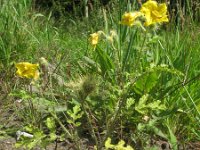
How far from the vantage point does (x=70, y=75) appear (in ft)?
9.19

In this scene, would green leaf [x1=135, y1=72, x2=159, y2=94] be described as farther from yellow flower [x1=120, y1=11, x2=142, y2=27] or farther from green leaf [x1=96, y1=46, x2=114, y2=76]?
yellow flower [x1=120, y1=11, x2=142, y2=27]

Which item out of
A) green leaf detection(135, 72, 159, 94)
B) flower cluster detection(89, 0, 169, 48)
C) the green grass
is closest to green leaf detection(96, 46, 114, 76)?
the green grass

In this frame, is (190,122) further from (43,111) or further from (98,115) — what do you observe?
(43,111)

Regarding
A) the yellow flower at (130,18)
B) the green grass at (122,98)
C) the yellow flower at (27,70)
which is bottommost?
the green grass at (122,98)

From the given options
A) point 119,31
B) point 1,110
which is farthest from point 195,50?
point 1,110

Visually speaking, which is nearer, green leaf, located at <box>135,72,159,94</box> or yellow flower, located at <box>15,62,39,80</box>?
yellow flower, located at <box>15,62,39,80</box>

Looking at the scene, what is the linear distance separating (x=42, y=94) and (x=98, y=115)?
0.30m

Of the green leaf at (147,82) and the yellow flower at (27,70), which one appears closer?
the yellow flower at (27,70)

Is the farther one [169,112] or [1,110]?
[1,110]

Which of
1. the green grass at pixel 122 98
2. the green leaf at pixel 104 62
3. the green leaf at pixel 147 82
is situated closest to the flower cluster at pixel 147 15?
the green grass at pixel 122 98

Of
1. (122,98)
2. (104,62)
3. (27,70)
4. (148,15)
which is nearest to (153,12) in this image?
(148,15)

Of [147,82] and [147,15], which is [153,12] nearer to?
[147,15]

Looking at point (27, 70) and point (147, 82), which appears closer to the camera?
point (27, 70)

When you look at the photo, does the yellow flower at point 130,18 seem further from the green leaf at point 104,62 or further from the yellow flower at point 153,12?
the green leaf at point 104,62
